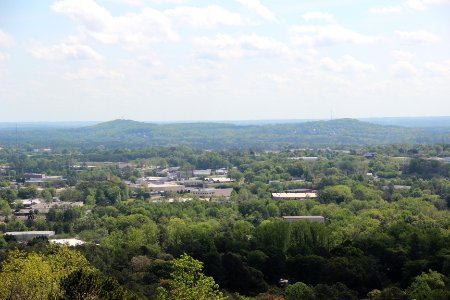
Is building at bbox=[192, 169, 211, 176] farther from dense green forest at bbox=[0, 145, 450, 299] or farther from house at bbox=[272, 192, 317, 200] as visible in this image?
house at bbox=[272, 192, 317, 200]

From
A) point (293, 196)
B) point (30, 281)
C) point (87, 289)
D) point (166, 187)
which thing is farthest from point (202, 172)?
point (87, 289)

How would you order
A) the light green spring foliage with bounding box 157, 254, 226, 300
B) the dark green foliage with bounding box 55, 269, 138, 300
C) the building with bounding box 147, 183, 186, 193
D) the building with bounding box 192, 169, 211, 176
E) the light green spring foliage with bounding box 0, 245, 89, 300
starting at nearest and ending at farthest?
the dark green foliage with bounding box 55, 269, 138, 300 → the light green spring foliage with bounding box 157, 254, 226, 300 → the light green spring foliage with bounding box 0, 245, 89, 300 → the building with bounding box 147, 183, 186, 193 → the building with bounding box 192, 169, 211, 176

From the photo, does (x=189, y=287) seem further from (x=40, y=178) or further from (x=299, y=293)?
(x=40, y=178)

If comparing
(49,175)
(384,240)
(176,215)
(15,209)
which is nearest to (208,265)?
(384,240)

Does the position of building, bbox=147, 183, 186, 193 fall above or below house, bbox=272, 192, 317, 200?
below

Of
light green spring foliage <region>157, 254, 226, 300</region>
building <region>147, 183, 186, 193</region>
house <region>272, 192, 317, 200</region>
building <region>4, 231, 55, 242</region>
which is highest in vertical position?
light green spring foliage <region>157, 254, 226, 300</region>

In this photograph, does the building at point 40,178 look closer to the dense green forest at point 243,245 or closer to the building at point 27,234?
the dense green forest at point 243,245

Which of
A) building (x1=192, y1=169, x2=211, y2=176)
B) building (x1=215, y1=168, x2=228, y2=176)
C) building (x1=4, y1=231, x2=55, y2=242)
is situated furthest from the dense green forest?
building (x1=192, y1=169, x2=211, y2=176)
